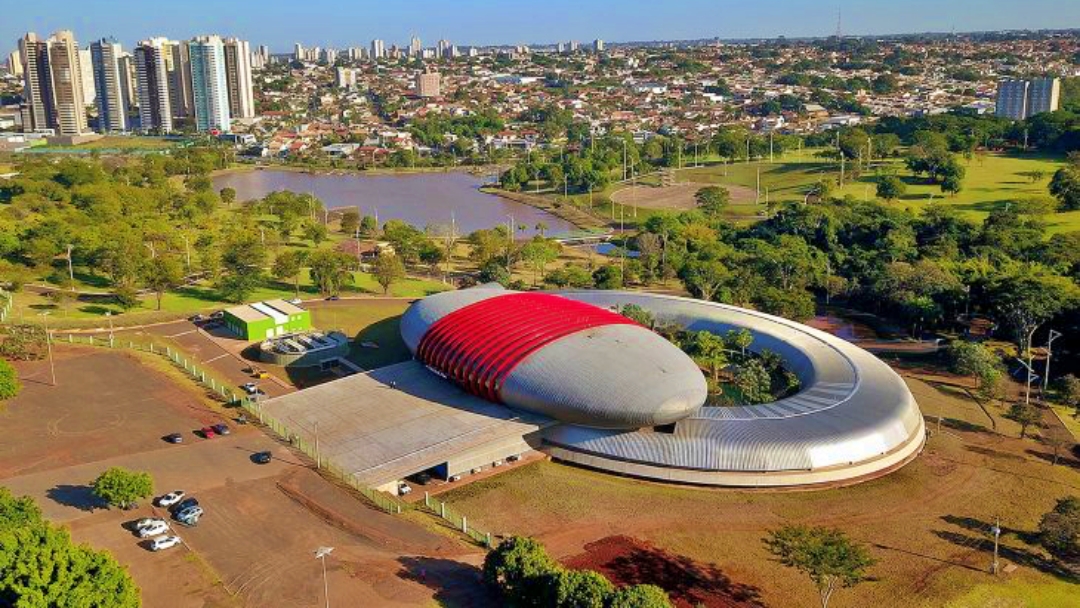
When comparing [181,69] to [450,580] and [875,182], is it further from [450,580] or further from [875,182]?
[450,580]

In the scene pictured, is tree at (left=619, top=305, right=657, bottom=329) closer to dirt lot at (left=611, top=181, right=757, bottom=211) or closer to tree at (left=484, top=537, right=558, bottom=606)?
tree at (left=484, top=537, right=558, bottom=606)

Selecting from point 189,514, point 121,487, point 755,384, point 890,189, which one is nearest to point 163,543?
point 189,514

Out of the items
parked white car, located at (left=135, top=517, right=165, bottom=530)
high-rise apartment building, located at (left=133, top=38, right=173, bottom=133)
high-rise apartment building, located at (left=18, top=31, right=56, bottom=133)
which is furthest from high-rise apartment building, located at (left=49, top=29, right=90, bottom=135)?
parked white car, located at (left=135, top=517, right=165, bottom=530)

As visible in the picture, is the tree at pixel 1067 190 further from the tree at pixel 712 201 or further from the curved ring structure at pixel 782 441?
the curved ring structure at pixel 782 441

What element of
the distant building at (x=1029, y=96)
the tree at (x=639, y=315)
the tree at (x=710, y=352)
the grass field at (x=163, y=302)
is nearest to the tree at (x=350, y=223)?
the grass field at (x=163, y=302)

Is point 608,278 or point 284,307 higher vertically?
point 284,307
